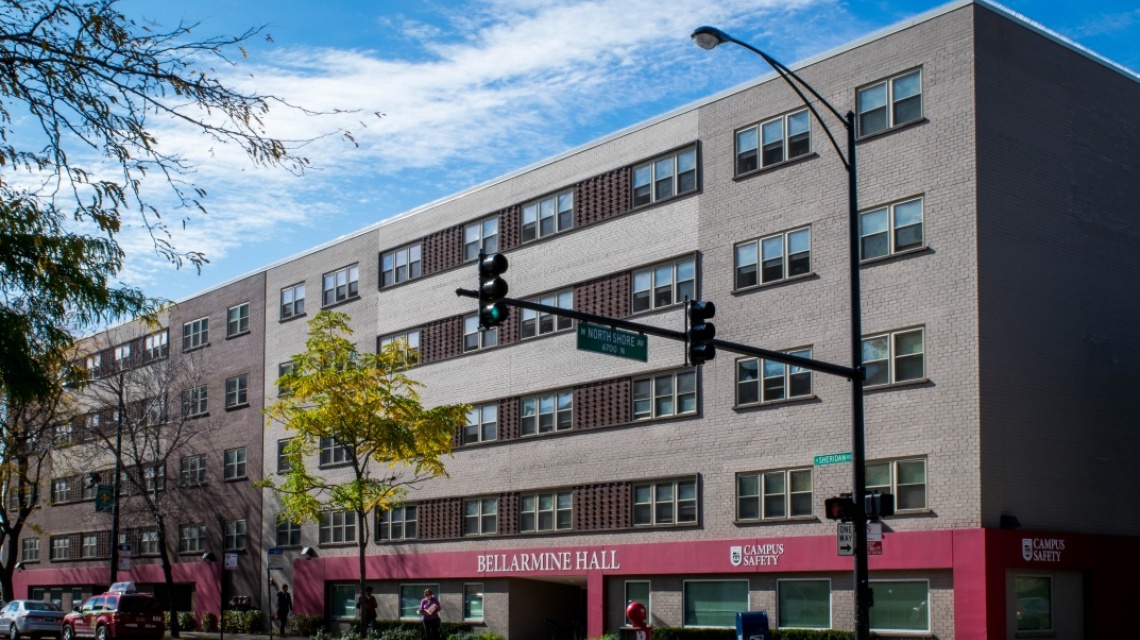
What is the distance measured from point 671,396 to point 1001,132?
12031mm

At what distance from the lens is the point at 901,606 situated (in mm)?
31250

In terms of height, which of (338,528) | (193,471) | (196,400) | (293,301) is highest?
(293,301)

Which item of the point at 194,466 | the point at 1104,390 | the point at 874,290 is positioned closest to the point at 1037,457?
the point at 1104,390

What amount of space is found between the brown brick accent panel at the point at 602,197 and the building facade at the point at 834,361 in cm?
10

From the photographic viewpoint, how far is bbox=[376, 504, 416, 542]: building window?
1891 inches

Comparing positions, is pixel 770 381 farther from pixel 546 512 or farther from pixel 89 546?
pixel 89 546

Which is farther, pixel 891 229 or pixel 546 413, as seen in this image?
pixel 546 413

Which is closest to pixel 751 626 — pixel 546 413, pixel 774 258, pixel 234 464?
pixel 774 258

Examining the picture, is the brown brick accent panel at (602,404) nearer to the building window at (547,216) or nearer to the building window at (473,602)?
the building window at (547,216)

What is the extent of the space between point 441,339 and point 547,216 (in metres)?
6.86

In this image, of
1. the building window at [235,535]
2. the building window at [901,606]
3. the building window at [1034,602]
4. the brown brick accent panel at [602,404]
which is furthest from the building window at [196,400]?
the building window at [1034,602]

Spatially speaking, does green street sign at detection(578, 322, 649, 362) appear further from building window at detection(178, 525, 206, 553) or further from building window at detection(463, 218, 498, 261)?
building window at detection(178, 525, 206, 553)

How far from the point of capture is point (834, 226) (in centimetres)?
3416

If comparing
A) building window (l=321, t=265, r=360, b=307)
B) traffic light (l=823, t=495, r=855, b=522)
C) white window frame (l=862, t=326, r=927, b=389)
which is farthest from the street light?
building window (l=321, t=265, r=360, b=307)
